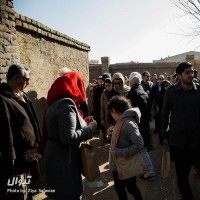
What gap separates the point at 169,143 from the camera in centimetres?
368

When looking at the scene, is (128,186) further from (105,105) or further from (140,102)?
(105,105)

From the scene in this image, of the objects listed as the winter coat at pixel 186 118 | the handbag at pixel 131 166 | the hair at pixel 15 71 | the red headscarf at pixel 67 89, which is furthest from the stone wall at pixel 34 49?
the winter coat at pixel 186 118

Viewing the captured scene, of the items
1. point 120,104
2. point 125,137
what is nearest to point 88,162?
point 125,137

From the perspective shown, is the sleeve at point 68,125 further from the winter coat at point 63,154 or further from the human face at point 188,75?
the human face at point 188,75

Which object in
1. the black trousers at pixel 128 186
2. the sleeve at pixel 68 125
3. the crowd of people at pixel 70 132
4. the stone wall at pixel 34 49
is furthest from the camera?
the stone wall at pixel 34 49

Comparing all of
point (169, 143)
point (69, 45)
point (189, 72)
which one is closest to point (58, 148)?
point (169, 143)

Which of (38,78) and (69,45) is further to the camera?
(69,45)

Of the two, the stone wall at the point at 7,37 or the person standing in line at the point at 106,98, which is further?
the person standing in line at the point at 106,98

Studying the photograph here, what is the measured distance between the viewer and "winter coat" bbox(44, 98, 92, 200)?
8.27 feet

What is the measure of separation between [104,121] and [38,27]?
288cm

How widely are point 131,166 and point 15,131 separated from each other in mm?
1414

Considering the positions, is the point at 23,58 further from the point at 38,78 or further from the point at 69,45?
the point at 69,45

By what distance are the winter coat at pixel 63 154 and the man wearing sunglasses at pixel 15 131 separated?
0.48 metres

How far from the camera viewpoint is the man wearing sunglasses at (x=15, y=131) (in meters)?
2.84
